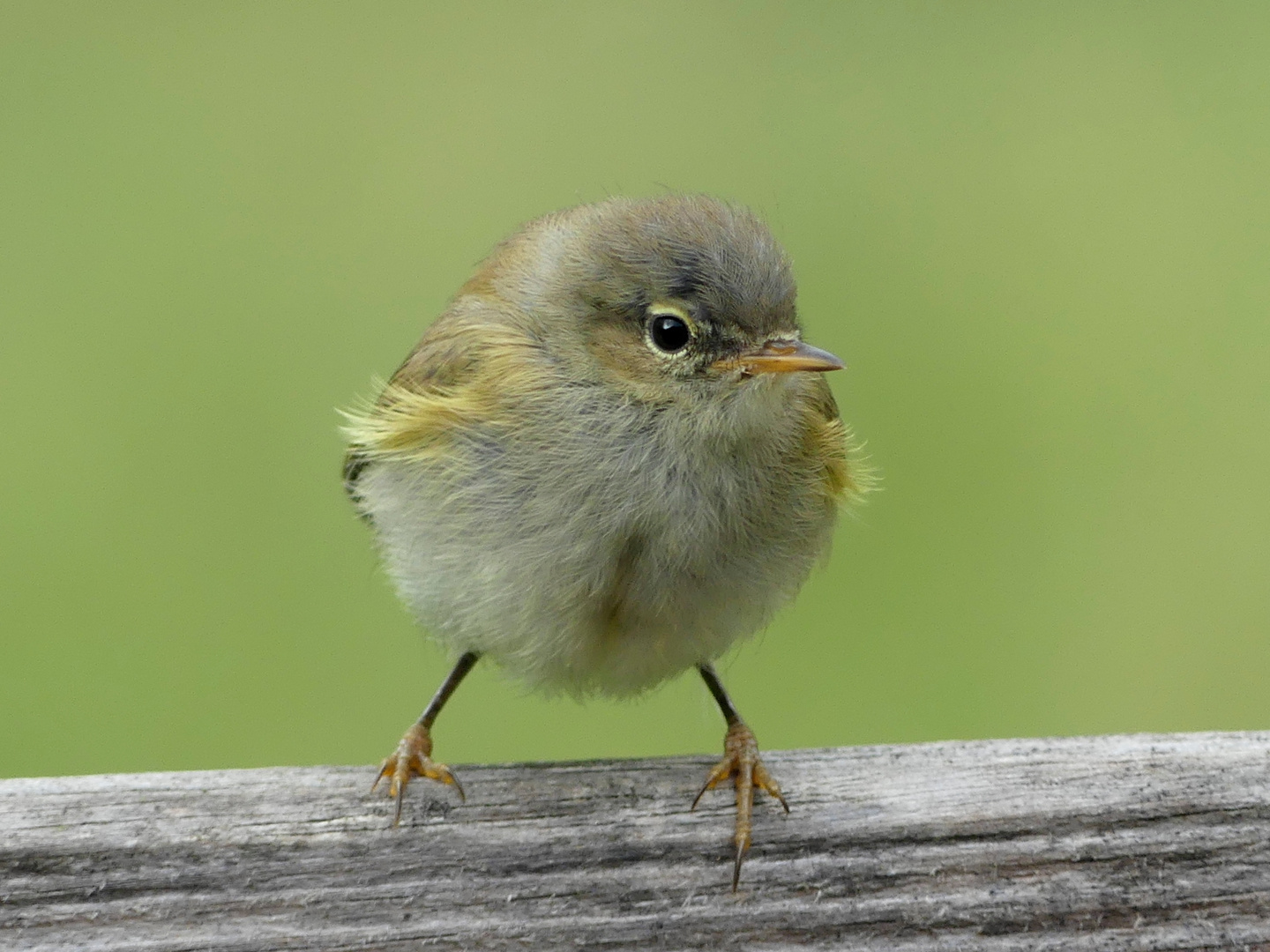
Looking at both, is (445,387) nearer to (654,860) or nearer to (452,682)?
(452,682)

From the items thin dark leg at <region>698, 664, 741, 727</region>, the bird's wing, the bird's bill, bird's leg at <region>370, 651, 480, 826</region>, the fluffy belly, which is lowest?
thin dark leg at <region>698, 664, 741, 727</region>

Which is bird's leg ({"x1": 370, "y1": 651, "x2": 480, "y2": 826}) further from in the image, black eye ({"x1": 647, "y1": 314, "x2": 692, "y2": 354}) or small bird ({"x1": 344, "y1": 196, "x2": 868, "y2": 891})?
black eye ({"x1": 647, "y1": 314, "x2": 692, "y2": 354})

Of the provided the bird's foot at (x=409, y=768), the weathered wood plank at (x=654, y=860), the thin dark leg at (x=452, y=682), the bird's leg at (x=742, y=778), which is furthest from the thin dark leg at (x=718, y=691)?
the weathered wood plank at (x=654, y=860)

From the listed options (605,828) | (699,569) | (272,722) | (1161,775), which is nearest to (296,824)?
(605,828)

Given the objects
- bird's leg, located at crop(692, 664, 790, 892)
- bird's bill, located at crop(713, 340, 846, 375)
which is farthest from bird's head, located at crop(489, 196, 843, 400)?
bird's leg, located at crop(692, 664, 790, 892)

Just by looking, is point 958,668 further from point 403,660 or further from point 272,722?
point 272,722

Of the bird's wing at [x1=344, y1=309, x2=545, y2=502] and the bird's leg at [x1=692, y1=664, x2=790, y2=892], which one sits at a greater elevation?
the bird's wing at [x1=344, y1=309, x2=545, y2=502]

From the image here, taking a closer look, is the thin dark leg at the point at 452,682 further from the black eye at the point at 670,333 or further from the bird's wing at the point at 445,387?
the black eye at the point at 670,333
